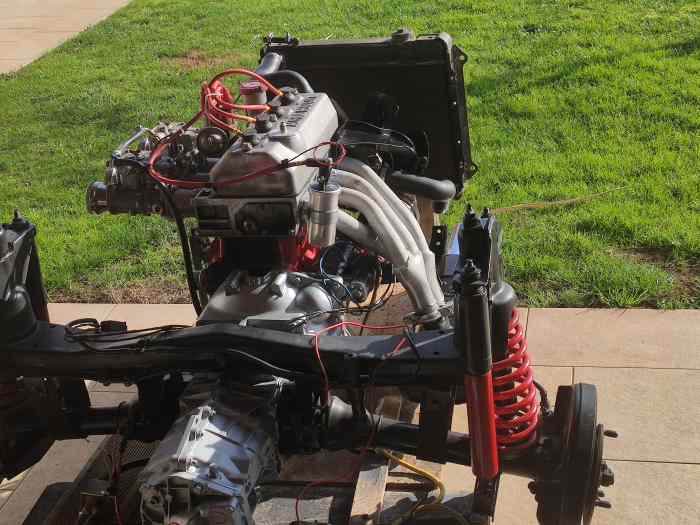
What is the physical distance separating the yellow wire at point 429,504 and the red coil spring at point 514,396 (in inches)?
16.3

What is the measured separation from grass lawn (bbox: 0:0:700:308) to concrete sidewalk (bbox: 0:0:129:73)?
1.69 feet

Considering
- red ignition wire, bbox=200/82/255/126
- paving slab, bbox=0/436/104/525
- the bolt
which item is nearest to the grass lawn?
paving slab, bbox=0/436/104/525

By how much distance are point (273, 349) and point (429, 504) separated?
0.89 meters

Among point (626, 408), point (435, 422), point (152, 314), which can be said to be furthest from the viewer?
point (152, 314)

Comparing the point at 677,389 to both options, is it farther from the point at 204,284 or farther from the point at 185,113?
the point at 185,113

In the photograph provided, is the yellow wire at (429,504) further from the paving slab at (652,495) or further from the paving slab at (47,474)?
the paving slab at (47,474)

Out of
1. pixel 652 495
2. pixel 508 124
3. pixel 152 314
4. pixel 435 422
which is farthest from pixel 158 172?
pixel 508 124

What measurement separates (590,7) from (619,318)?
227 inches

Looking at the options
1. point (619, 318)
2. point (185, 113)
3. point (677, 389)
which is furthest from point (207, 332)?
point (185, 113)

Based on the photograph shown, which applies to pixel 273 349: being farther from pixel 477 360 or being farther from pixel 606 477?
pixel 606 477

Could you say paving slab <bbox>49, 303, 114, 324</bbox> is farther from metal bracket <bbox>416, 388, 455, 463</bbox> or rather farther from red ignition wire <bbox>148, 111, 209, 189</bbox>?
metal bracket <bbox>416, 388, 455, 463</bbox>

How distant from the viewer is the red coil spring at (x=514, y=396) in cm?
248

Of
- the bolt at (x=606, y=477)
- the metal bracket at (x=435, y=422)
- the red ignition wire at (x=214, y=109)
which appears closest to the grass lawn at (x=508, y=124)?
the bolt at (x=606, y=477)

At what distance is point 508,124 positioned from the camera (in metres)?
7.00
